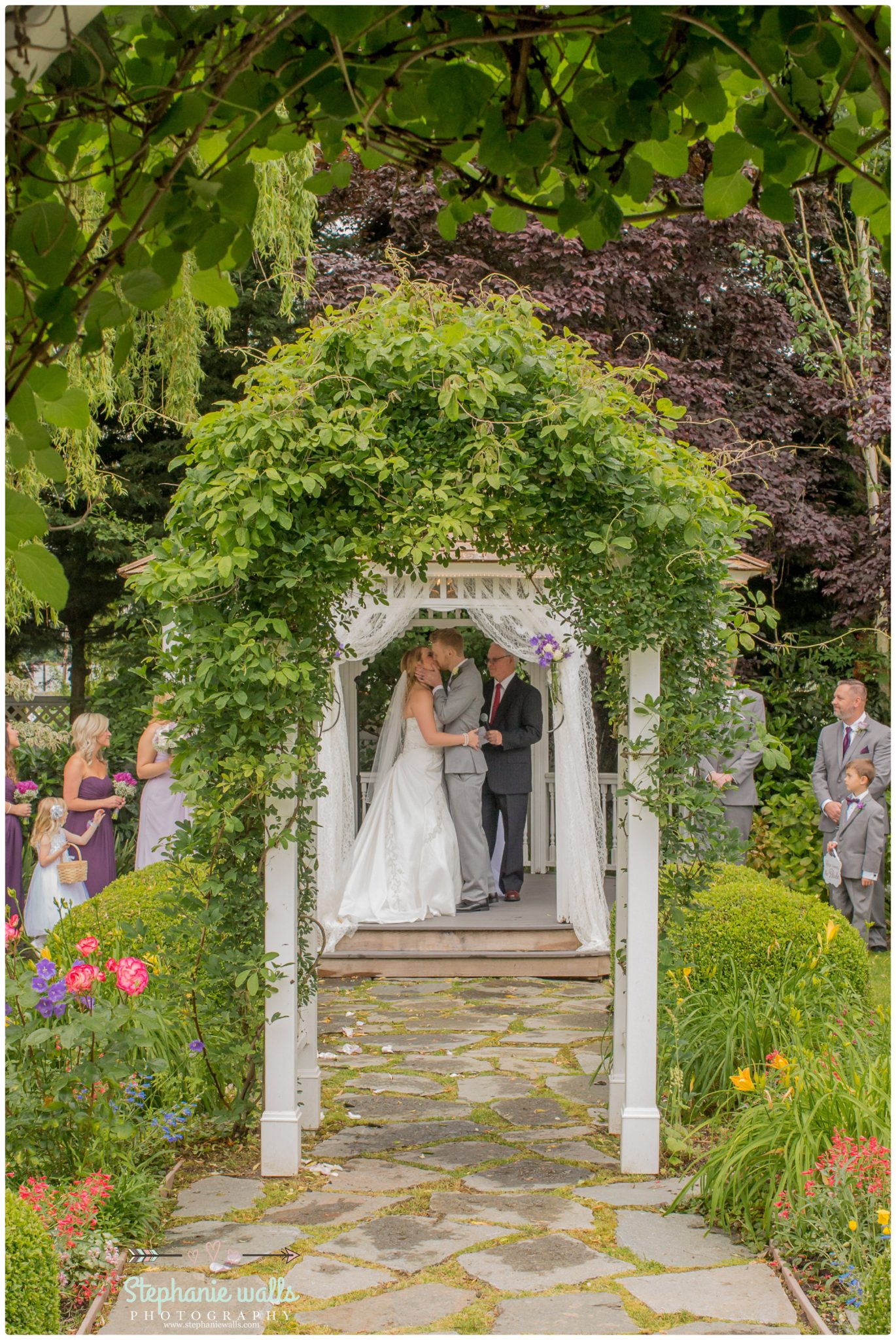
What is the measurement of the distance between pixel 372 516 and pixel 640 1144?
2.69m

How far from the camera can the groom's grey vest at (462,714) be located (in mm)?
9242

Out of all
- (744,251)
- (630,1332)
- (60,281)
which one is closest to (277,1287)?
(630,1332)

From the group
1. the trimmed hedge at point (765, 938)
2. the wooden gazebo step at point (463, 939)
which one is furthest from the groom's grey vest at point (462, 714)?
the trimmed hedge at point (765, 938)

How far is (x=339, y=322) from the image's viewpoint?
4438mm

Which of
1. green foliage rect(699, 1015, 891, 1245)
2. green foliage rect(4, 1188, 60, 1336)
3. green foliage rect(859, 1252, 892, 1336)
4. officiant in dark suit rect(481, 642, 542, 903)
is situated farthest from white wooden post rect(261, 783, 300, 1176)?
officiant in dark suit rect(481, 642, 542, 903)

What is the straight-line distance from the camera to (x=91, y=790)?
780cm

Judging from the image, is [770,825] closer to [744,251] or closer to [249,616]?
[744,251]

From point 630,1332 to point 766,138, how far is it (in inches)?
122

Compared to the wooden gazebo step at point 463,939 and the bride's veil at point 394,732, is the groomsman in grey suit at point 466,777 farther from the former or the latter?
the wooden gazebo step at point 463,939

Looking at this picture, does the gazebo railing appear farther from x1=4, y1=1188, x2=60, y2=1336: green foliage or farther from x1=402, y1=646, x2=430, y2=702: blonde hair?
x1=4, y1=1188, x2=60, y2=1336: green foliage

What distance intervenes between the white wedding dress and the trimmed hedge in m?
3.51

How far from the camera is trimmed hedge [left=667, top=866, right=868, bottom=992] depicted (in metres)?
5.54

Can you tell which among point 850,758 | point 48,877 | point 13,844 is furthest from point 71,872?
point 850,758

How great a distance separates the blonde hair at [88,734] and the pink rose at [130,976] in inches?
158
